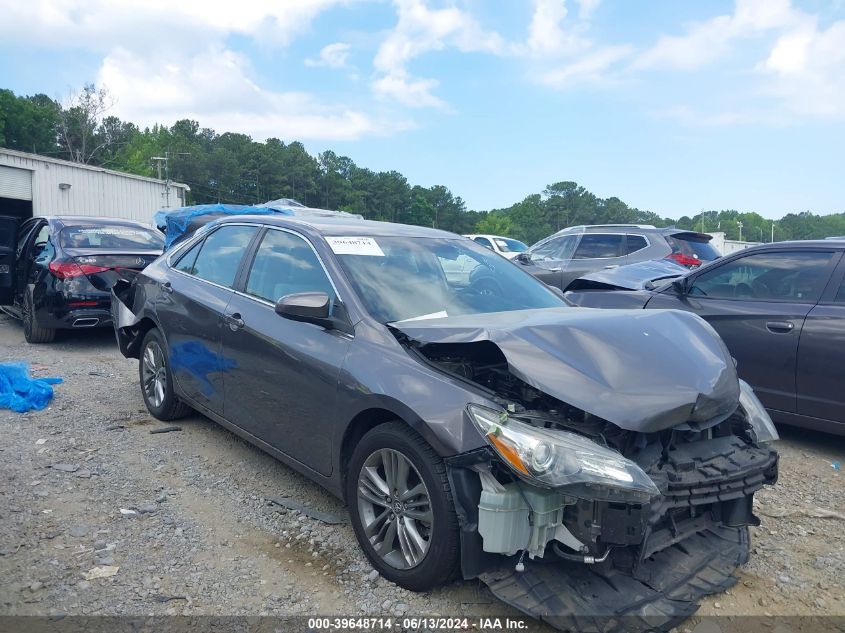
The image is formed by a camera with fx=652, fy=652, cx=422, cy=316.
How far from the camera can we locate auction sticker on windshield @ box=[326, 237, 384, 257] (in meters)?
3.68

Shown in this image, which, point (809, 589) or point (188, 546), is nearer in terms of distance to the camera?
point (809, 589)

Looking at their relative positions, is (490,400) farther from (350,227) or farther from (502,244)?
(502,244)

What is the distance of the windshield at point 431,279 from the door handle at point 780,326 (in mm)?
1968

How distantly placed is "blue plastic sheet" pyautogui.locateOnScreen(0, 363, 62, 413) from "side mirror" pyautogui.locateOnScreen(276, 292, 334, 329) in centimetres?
342

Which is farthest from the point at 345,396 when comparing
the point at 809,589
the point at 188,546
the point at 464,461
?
the point at 809,589

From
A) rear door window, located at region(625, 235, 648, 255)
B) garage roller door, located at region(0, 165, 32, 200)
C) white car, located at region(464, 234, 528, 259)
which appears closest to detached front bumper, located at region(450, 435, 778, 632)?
rear door window, located at region(625, 235, 648, 255)

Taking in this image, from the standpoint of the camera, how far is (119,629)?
2613mm

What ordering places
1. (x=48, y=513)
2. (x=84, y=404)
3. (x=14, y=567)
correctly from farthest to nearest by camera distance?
(x=84, y=404) → (x=48, y=513) → (x=14, y=567)

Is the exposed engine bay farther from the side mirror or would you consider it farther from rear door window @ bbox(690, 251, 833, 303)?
rear door window @ bbox(690, 251, 833, 303)

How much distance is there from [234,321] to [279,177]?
7124cm

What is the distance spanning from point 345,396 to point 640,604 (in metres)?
1.53

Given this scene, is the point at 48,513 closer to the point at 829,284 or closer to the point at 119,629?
the point at 119,629

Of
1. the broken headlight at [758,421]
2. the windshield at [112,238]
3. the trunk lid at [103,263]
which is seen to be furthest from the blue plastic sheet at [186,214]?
the broken headlight at [758,421]

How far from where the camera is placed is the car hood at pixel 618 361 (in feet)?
8.39
